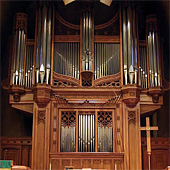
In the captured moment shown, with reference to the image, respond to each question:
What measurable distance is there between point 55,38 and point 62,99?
8.11 feet

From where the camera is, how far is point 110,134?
1341cm

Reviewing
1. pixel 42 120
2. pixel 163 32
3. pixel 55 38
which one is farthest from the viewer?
pixel 163 32

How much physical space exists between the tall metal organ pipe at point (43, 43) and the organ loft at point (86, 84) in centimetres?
4

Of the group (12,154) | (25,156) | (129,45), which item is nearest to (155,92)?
(129,45)

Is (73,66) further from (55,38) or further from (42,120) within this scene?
(42,120)

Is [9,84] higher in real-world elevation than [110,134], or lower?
higher

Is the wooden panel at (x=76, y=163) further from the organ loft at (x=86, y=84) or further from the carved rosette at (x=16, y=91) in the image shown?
the carved rosette at (x=16, y=91)

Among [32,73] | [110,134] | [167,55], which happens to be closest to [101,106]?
[110,134]

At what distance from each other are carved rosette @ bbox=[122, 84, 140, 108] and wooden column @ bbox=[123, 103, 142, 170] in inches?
8.1

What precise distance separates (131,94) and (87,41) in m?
2.70

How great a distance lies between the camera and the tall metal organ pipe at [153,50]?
45.0ft

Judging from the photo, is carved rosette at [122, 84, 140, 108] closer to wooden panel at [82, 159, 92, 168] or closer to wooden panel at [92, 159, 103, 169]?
wooden panel at [92, 159, 103, 169]

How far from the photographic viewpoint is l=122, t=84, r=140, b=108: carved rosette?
525 inches

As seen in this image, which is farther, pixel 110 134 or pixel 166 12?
pixel 166 12
